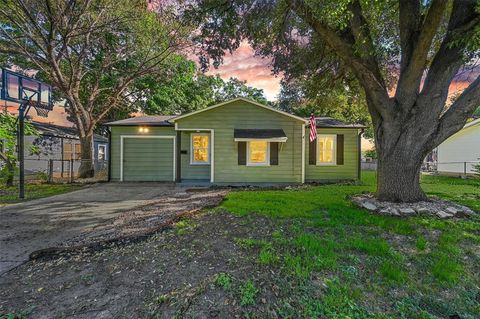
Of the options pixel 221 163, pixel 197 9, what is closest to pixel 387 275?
pixel 197 9

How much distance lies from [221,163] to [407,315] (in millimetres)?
8823

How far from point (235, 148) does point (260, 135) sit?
1.30m

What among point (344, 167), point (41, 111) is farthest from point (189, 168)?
point (344, 167)

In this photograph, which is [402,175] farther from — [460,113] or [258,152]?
[258,152]

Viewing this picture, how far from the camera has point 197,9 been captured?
6980mm

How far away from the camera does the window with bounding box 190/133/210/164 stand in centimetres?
1169

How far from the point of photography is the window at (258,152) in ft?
35.6

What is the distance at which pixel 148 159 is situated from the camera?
1191 cm

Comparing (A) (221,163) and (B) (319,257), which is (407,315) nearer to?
(B) (319,257)

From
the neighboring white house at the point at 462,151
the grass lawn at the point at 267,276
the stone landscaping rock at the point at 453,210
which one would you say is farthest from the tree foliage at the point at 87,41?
the neighboring white house at the point at 462,151

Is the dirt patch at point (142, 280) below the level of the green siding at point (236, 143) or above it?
below

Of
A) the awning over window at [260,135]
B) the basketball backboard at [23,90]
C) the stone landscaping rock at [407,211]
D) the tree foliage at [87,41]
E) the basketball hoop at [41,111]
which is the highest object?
the tree foliage at [87,41]

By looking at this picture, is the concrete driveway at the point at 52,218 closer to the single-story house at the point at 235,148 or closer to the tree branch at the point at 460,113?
the single-story house at the point at 235,148

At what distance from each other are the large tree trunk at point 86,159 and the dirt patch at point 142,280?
37.5ft
